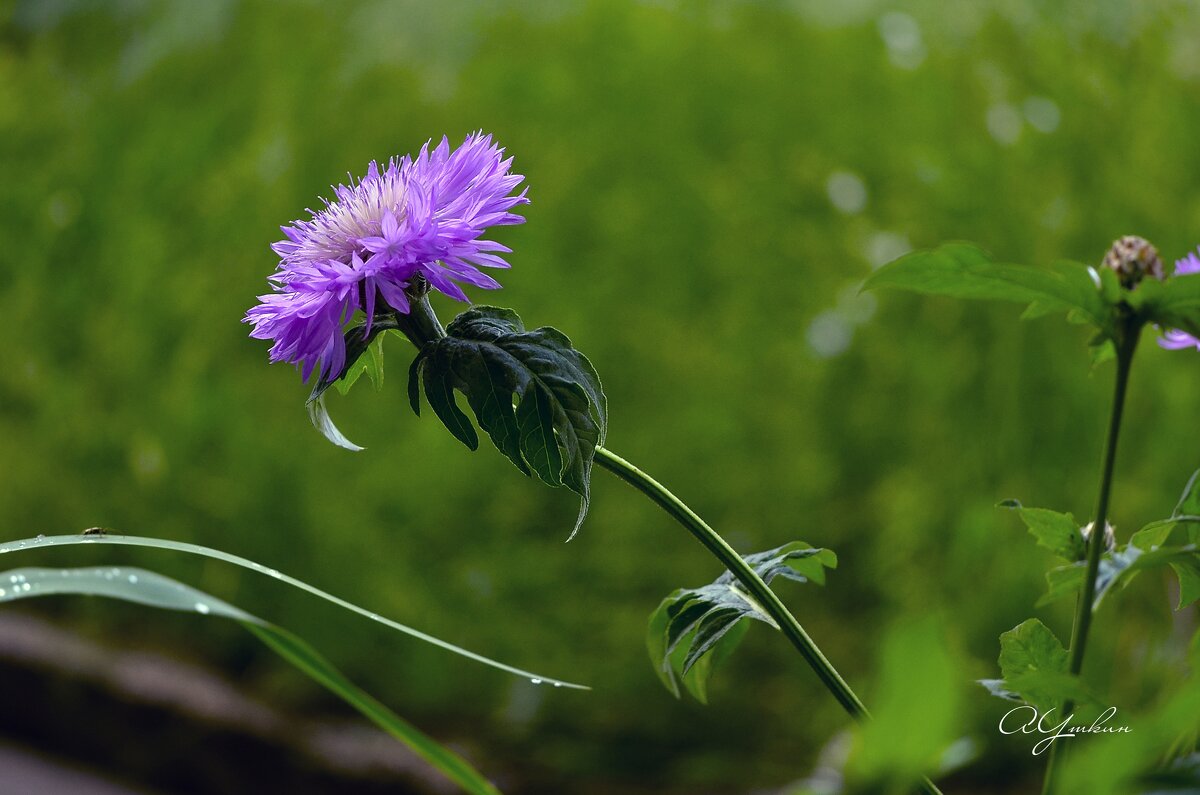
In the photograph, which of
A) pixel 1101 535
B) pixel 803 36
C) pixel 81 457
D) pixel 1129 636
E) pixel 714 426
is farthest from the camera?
pixel 803 36

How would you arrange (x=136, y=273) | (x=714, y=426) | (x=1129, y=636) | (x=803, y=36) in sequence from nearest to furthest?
(x=1129, y=636) → (x=714, y=426) → (x=136, y=273) → (x=803, y=36)

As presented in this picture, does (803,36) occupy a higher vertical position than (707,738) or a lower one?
higher

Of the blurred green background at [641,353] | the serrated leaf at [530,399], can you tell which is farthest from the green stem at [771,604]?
the blurred green background at [641,353]

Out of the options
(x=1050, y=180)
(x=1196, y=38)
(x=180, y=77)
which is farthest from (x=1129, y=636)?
(x=180, y=77)

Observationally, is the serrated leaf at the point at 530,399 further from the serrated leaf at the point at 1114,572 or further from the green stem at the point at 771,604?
the serrated leaf at the point at 1114,572

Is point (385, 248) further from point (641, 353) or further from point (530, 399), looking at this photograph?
point (641, 353)

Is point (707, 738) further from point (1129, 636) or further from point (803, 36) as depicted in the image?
point (803, 36)

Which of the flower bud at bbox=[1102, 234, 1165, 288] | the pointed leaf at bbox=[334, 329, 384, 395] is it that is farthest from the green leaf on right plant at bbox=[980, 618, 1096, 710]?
the pointed leaf at bbox=[334, 329, 384, 395]

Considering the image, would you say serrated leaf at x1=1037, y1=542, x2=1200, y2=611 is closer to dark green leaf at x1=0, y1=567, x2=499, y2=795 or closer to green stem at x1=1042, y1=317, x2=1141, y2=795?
green stem at x1=1042, y1=317, x2=1141, y2=795
